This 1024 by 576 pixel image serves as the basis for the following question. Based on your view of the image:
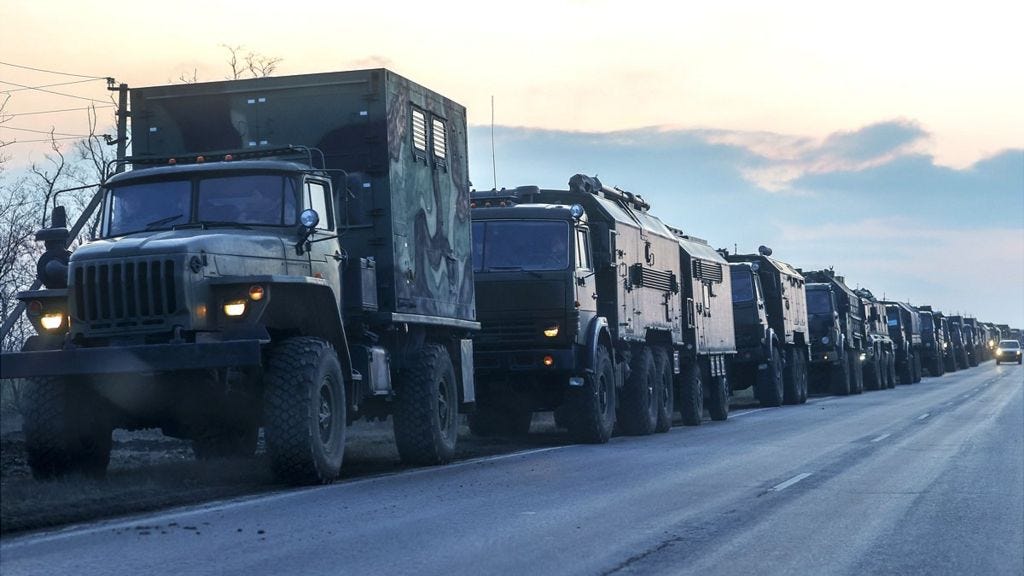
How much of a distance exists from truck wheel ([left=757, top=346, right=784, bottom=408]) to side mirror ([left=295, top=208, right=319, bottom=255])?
2280 centimetres

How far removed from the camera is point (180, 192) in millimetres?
13195

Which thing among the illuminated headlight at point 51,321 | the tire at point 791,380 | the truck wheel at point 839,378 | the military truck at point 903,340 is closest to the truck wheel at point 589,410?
the illuminated headlight at point 51,321

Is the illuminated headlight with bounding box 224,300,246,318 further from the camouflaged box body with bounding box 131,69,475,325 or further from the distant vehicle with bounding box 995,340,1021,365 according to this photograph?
the distant vehicle with bounding box 995,340,1021,365

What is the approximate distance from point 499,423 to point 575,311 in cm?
355

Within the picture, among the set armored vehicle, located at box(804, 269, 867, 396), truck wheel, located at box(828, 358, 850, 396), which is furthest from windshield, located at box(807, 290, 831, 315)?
truck wheel, located at box(828, 358, 850, 396)

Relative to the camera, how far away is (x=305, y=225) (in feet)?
42.3

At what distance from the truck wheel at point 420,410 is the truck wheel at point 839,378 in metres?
30.4

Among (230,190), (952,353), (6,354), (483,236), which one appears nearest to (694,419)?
(483,236)

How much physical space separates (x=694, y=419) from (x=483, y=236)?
821cm

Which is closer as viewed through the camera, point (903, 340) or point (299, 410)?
point (299, 410)

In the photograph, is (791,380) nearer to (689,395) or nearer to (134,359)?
(689,395)

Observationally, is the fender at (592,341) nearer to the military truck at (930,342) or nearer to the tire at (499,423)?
the tire at (499,423)

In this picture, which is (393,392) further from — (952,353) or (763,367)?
(952,353)

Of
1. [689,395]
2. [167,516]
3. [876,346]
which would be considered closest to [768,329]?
[689,395]
